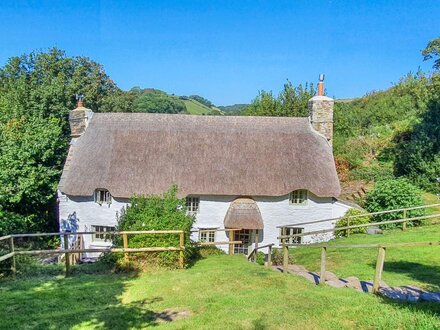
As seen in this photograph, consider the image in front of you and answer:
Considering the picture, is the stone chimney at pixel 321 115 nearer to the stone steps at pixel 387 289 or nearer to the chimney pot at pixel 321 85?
the chimney pot at pixel 321 85

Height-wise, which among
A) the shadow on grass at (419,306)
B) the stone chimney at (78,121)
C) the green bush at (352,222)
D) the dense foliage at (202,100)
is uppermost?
the dense foliage at (202,100)

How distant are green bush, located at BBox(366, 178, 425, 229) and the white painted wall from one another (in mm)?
1654

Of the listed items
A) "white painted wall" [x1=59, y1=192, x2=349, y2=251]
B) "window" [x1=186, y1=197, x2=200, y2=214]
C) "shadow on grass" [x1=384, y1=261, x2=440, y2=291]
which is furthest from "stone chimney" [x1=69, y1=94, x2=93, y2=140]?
"shadow on grass" [x1=384, y1=261, x2=440, y2=291]

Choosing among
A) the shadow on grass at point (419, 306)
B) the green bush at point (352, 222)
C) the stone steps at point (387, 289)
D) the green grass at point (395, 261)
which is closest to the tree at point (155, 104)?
the green bush at point (352, 222)

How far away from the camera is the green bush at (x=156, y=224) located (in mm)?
12609

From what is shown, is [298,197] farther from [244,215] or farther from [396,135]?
[396,135]

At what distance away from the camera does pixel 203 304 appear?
8.12m

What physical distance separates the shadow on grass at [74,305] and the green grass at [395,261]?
5.71 m

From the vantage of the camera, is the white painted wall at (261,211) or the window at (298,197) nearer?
the white painted wall at (261,211)

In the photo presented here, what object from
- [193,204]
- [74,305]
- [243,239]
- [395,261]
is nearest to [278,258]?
[395,261]

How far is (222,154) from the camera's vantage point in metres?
21.8

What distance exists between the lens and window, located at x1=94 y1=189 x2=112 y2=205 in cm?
2080

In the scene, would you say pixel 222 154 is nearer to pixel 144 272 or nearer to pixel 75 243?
pixel 75 243

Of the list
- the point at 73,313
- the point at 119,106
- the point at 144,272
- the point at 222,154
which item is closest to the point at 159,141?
the point at 222,154
